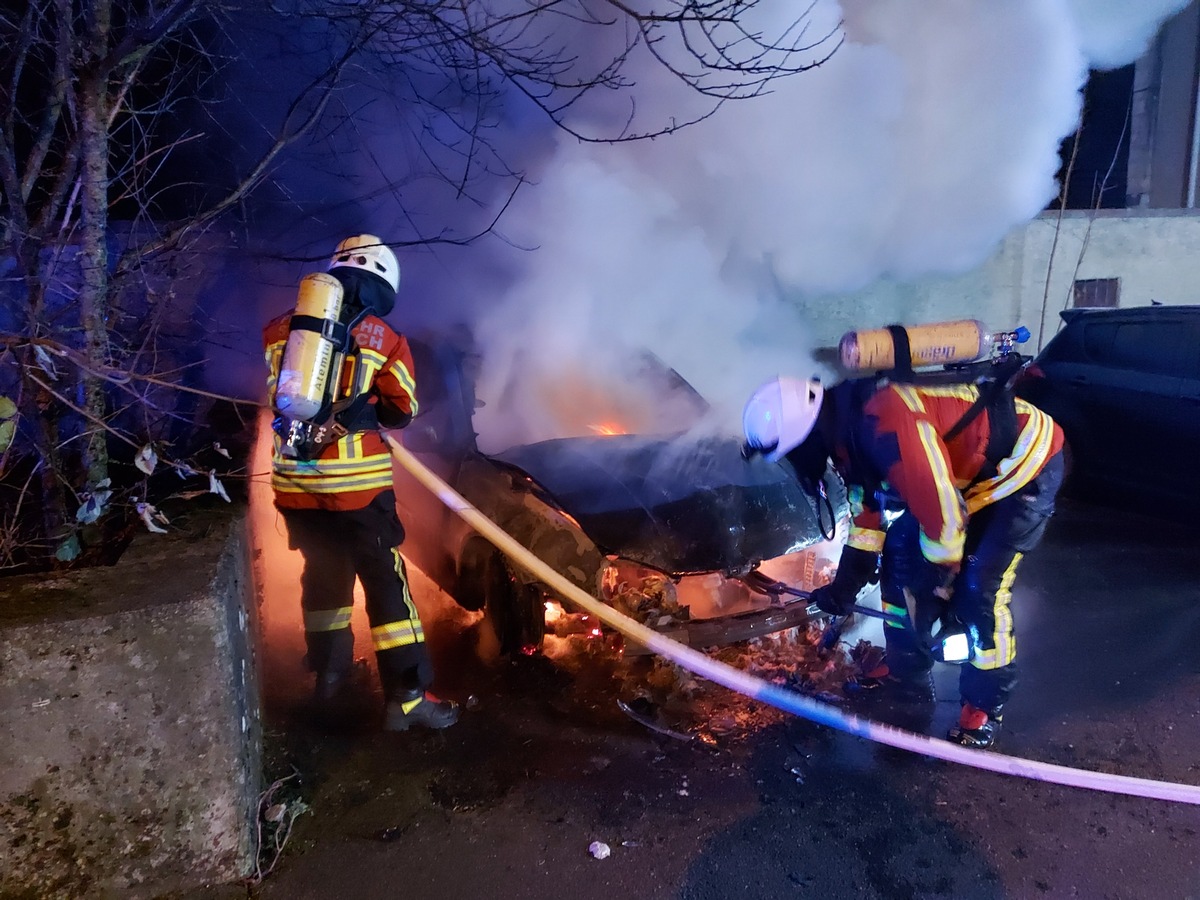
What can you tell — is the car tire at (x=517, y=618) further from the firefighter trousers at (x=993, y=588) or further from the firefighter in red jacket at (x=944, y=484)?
the firefighter trousers at (x=993, y=588)

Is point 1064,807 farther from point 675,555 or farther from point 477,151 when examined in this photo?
point 477,151

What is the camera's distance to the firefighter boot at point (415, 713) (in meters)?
3.13

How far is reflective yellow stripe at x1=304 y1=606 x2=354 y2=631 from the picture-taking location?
3244mm

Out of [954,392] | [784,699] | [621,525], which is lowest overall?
[784,699]

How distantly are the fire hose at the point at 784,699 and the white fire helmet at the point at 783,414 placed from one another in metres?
0.90

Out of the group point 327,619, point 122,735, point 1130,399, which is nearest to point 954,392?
point 327,619

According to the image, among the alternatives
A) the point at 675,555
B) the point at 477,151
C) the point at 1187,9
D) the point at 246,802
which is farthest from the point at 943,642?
the point at 1187,9

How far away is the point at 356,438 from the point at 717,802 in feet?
6.42

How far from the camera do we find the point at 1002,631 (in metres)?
3.00

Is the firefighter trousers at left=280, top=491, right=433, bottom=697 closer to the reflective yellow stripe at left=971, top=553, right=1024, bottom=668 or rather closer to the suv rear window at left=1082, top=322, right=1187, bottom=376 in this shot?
the reflective yellow stripe at left=971, top=553, right=1024, bottom=668

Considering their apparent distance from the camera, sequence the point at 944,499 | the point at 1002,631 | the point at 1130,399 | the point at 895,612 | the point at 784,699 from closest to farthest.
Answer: the point at 944,499 < the point at 1002,631 < the point at 784,699 < the point at 895,612 < the point at 1130,399

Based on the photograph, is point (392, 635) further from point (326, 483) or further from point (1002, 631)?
point (1002, 631)

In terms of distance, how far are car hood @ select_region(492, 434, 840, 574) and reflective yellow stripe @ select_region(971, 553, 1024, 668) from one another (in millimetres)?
738

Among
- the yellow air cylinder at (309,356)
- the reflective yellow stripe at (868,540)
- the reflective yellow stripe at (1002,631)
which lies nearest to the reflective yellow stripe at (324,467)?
the yellow air cylinder at (309,356)
